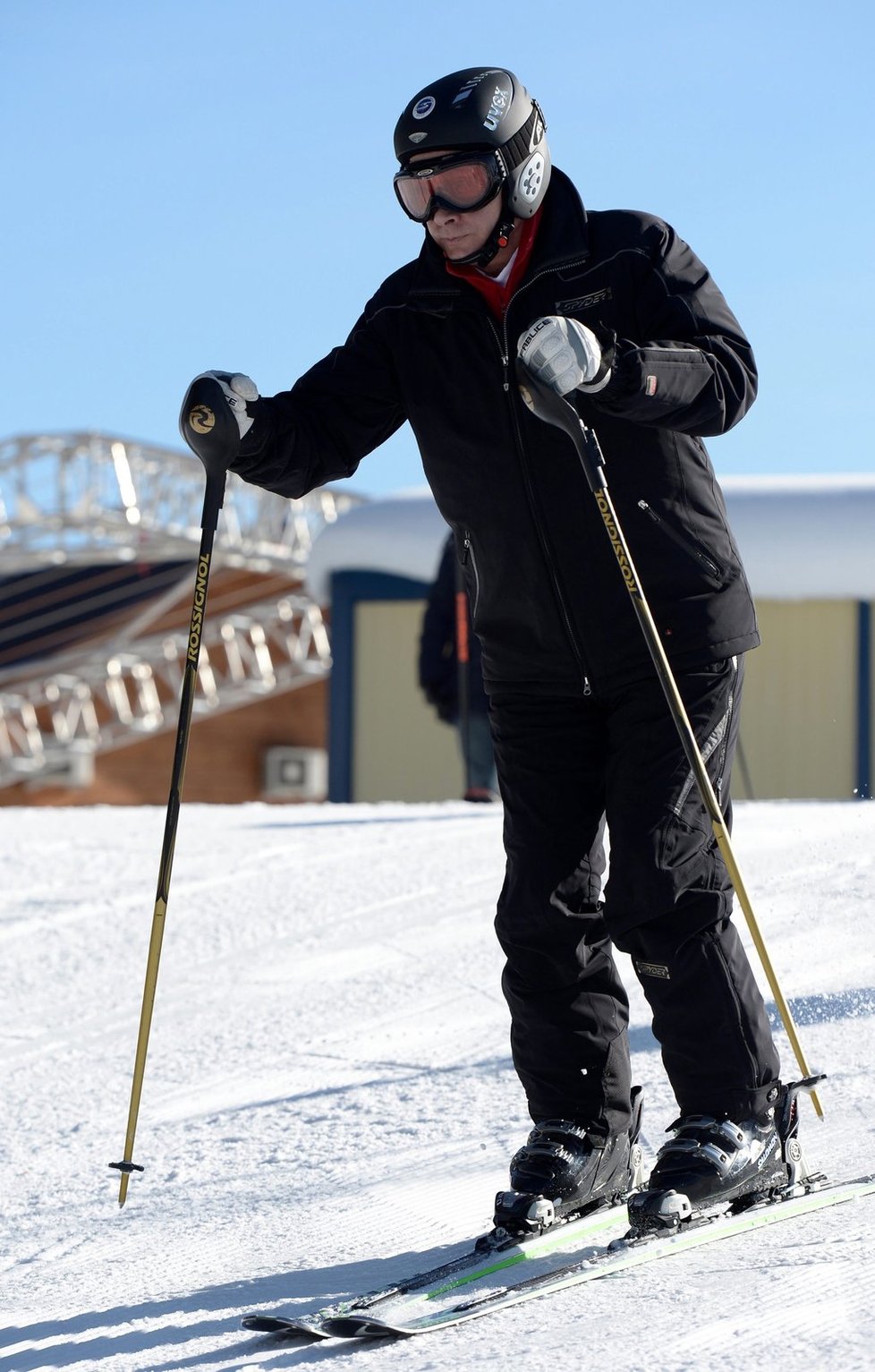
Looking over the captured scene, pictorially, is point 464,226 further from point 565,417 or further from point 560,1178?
point 560,1178

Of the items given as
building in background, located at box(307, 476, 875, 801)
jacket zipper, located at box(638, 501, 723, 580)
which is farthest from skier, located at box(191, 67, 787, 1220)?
building in background, located at box(307, 476, 875, 801)

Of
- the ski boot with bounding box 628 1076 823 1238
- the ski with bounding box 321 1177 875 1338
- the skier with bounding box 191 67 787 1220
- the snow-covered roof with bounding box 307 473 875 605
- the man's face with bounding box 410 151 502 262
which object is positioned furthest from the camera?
the snow-covered roof with bounding box 307 473 875 605

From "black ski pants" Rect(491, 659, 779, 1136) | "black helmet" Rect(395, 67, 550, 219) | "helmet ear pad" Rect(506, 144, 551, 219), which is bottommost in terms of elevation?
"black ski pants" Rect(491, 659, 779, 1136)

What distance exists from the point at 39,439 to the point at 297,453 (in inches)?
867

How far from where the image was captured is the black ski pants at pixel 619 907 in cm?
235

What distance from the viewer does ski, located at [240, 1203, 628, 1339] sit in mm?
2008

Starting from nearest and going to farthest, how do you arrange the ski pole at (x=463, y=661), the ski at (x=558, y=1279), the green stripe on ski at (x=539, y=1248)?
1. the ski at (x=558, y=1279)
2. the green stripe on ski at (x=539, y=1248)
3. the ski pole at (x=463, y=661)

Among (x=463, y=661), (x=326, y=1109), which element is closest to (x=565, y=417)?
(x=326, y=1109)

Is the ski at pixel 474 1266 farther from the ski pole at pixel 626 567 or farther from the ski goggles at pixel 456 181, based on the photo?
the ski goggles at pixel 456 181

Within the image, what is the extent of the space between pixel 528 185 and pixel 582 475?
0.47 meters

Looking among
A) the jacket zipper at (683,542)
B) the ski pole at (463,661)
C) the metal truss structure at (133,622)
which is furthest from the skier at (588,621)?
the metal truss structure at (133,622)

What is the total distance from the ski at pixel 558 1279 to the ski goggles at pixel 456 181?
5.09 ft

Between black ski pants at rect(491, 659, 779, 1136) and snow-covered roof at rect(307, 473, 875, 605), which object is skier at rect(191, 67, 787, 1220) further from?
snow-covered roof at rect(307, 473, 875, 605)

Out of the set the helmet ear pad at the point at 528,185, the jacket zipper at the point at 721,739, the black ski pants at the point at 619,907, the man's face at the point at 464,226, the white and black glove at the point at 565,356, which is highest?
the helmet ear pad at the point at 528,185
